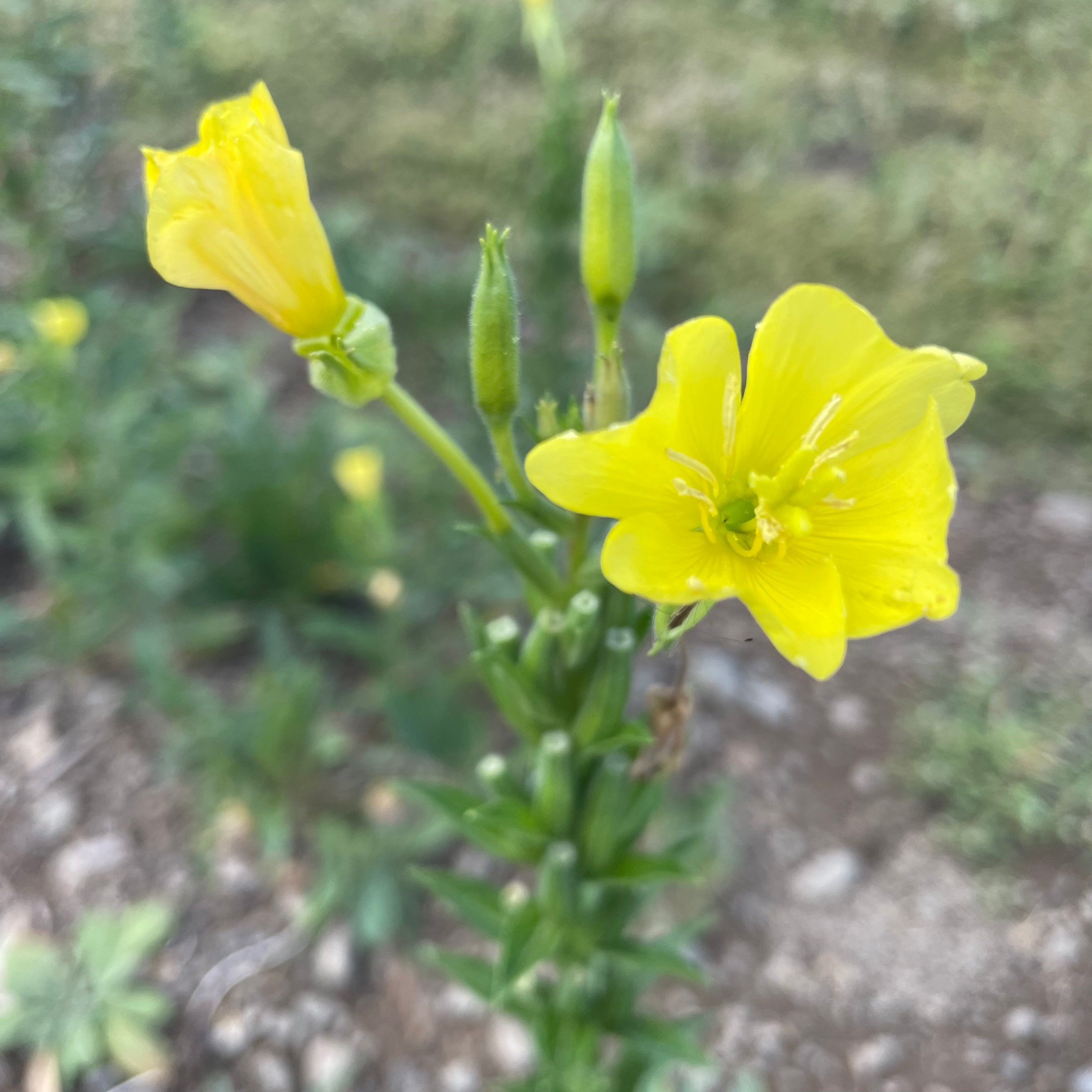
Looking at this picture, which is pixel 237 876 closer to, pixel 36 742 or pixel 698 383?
pixel 36 742

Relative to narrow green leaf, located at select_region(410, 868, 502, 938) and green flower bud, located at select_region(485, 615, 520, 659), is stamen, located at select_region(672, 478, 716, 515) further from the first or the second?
narrow green leaf, located at select_region(410, 868, 502, 938)

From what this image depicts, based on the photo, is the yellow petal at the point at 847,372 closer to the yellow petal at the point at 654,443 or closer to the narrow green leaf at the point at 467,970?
the yellow petal at the point at 654,443

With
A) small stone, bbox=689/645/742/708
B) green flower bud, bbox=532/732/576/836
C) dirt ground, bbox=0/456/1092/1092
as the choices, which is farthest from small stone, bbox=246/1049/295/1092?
small stone, bbox=689/645/742/708

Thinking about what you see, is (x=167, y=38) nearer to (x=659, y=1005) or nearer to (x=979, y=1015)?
(x=659, y=1005)

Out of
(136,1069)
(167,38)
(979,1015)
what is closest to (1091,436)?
(979,1015)

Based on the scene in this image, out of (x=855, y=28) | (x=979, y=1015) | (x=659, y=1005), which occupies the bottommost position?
(x=659, y=1005)

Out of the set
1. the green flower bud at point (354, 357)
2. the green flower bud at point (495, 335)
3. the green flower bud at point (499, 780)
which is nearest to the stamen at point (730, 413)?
the green flower bud at point (495, 335)

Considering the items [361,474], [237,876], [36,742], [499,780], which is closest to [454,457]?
[499,780]
